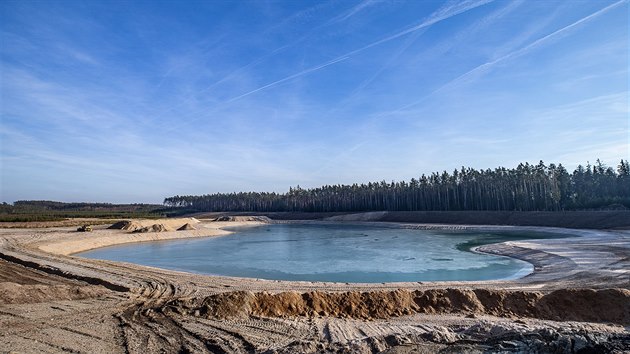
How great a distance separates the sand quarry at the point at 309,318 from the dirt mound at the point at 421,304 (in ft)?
0.11

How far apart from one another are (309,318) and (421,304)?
386cm

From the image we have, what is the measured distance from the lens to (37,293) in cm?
1434

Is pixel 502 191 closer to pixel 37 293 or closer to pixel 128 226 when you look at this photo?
pixel 128 226

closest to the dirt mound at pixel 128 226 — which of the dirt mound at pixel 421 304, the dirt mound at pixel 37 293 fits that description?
the dirt mound at pixel 37 293

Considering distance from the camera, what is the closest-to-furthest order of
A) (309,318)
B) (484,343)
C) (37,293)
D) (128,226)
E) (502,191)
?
1. (484,343)
2. (309,318)
3. (37,293)
4. (128,226)
5. (502,191)

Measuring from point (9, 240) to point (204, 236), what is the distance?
27.1m

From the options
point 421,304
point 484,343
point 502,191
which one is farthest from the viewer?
point 502,191

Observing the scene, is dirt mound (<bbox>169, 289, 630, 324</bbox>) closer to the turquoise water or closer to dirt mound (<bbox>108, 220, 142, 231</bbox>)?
the turquoise water

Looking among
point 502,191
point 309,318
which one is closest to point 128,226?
point 309,318

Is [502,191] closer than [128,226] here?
No

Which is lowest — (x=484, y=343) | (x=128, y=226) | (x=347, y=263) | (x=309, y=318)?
(x=347, y=263)

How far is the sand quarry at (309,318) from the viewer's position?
909 cm

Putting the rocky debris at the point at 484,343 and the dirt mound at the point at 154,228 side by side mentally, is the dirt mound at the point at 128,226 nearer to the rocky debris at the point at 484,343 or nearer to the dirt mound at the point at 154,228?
the dirt mound at the point at 154,228

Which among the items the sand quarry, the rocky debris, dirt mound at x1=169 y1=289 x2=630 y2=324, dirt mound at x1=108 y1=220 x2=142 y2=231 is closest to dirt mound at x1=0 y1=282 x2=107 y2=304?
the sand quarry
